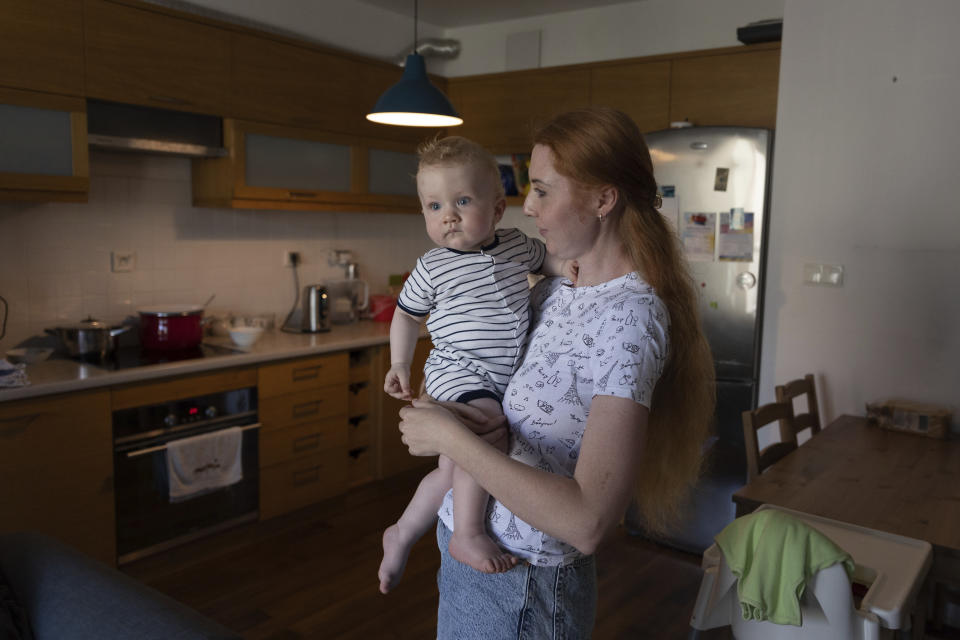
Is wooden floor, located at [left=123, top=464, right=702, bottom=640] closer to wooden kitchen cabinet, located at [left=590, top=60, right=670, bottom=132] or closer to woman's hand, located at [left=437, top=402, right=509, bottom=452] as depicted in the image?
woman's hand, located at [left=437, top=402, right=509, bottom=452]

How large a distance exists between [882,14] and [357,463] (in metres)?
3.07

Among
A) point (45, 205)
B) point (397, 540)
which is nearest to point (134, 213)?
point (45, 205)

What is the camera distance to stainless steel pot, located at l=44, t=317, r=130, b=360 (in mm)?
3078

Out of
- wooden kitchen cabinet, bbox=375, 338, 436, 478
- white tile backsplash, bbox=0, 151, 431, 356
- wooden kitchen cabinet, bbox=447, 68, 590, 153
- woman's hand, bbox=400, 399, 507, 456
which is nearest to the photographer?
woman's hand, bbox=400, 399, 507, 456

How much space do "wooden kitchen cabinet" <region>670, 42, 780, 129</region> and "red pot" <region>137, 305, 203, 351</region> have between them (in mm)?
2510

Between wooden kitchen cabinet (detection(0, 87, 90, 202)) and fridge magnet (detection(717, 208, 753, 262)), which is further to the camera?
fridge magnet (detection(717, 208, 753, 262))

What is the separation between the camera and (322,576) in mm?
3156

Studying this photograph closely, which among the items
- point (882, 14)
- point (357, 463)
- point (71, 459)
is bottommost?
point (357, 463)

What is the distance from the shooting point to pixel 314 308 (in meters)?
3.97

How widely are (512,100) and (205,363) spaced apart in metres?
2.41

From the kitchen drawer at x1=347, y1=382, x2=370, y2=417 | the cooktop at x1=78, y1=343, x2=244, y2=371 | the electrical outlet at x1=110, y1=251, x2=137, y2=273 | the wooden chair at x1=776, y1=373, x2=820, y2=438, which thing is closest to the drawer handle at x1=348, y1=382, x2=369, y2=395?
the kitchen drawer at x1=347, y1=382, x2=370, y2=417

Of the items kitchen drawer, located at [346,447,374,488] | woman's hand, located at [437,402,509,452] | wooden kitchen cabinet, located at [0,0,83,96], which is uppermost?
wooden kitchen cabinet, located at [0,0,83,96]

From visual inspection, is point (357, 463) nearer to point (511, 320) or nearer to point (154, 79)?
point (154, 79)

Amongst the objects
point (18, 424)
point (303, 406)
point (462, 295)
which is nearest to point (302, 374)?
point (303, 406)
